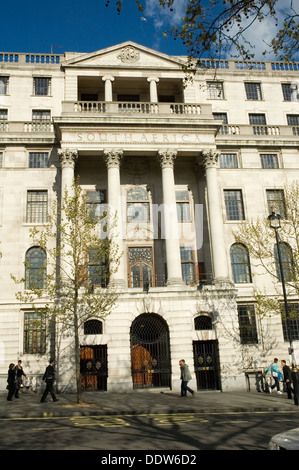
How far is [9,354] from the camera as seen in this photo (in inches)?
1110

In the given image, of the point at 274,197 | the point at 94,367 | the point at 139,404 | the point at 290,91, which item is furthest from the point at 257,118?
the point at 139,404

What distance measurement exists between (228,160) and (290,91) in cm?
1077

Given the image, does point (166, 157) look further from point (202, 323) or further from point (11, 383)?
point (11, 383)

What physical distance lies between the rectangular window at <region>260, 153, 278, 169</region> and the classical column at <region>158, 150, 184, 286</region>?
8.43 m

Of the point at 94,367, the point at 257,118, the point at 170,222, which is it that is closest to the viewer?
the point at 94,367

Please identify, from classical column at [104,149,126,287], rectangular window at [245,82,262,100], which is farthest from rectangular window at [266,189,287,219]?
classical column at [104,149,126,287]

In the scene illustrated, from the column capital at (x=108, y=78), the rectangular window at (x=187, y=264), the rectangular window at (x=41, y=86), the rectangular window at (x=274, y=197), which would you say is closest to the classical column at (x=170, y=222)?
the rectangular window at (x=187, y=264)

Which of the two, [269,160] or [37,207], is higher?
[269,160]

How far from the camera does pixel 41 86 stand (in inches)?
1425

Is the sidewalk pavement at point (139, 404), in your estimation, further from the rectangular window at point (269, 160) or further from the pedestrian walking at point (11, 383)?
the rectangular window at point (269, 160)

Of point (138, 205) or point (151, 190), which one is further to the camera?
point (151, 190)

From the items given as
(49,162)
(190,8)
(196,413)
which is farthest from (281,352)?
(190,8)

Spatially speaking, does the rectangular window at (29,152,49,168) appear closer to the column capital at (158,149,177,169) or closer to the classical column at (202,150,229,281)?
the column capital at (158,149,177,169)
